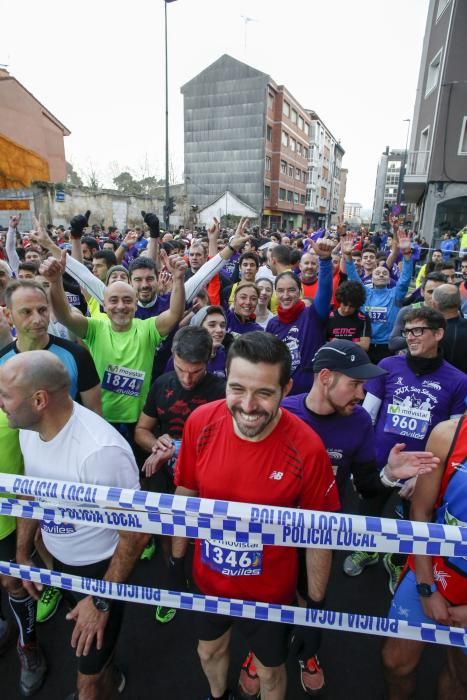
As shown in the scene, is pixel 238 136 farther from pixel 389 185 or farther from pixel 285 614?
pixel 389 185

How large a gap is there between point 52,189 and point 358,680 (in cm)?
2381

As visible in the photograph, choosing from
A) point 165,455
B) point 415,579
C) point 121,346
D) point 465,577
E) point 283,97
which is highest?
point 283,97

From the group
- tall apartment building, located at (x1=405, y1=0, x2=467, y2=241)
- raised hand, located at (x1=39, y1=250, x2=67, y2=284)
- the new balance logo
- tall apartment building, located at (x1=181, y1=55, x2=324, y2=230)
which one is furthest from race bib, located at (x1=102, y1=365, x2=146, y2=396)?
tall apartment building, located at (x1=181, y1=55, x2=324, y2=230)

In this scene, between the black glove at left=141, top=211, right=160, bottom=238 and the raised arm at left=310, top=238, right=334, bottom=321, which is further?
the black glove at left=141, top=211, right=160, bottom=238

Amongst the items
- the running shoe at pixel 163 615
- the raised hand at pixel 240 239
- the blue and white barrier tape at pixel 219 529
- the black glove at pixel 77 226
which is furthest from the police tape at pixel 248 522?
the black glove at pixel 77 226

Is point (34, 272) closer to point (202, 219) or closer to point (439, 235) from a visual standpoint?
point (439, 235)

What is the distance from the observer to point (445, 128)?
1728 cm

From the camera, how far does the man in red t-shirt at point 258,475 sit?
178 centimetres

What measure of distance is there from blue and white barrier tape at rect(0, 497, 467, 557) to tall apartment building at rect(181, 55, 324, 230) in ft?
144

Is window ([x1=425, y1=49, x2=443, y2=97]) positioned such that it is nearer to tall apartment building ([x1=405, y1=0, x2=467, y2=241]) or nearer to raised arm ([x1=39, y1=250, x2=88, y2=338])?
tall apartment building ([x1=405, y1=0, x2=467, y2=241])

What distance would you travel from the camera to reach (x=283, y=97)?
4397cm

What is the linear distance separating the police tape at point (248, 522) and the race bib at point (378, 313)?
4356 mm

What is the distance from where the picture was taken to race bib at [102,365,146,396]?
336 centimetres

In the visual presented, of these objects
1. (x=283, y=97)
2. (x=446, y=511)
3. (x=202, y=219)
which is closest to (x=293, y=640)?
(x=446, y=511)
